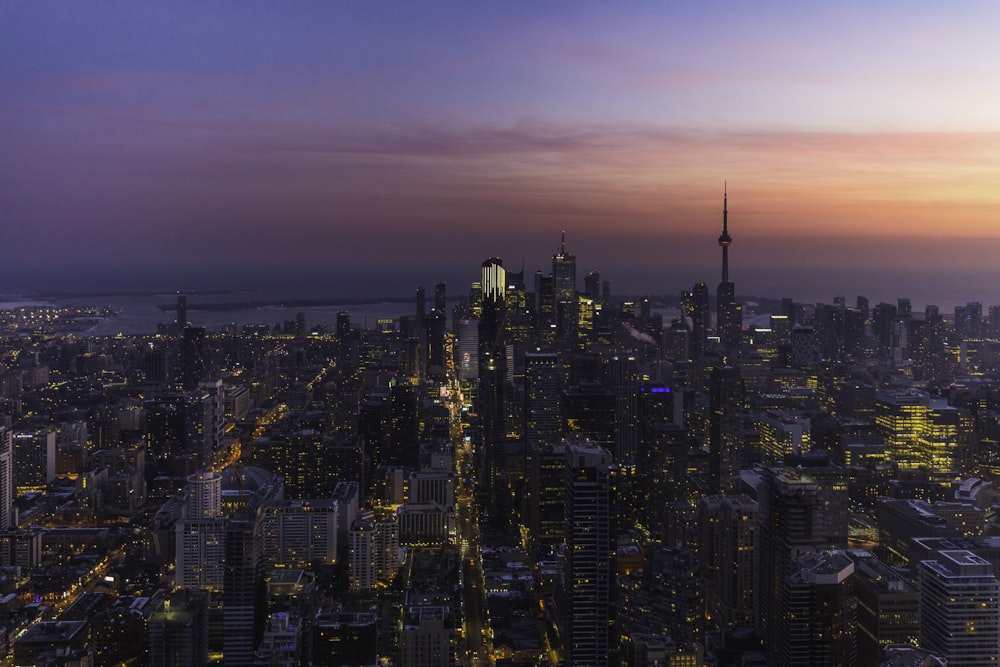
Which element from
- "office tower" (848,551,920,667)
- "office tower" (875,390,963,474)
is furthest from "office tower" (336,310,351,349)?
"office tower" (848,551,920,667)

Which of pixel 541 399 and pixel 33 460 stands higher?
pixel 541 399

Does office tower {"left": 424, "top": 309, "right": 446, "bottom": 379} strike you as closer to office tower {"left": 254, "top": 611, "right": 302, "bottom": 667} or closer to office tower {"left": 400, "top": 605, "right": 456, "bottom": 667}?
office tower {"left": 254, "top": 611, "right": 302, "bottom": 667}

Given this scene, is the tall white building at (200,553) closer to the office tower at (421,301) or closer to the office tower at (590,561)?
the office tower at (590,561)

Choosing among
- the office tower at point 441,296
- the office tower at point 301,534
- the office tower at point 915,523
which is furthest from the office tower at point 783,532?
the office tower at point 441,296

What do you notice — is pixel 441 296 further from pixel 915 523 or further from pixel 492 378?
pixel 915 523

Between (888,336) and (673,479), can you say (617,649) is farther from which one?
(888,336)

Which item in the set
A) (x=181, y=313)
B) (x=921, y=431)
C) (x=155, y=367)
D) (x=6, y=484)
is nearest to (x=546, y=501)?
(x=921, y=431)

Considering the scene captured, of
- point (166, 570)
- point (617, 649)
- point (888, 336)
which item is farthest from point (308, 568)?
point (888, 336)
